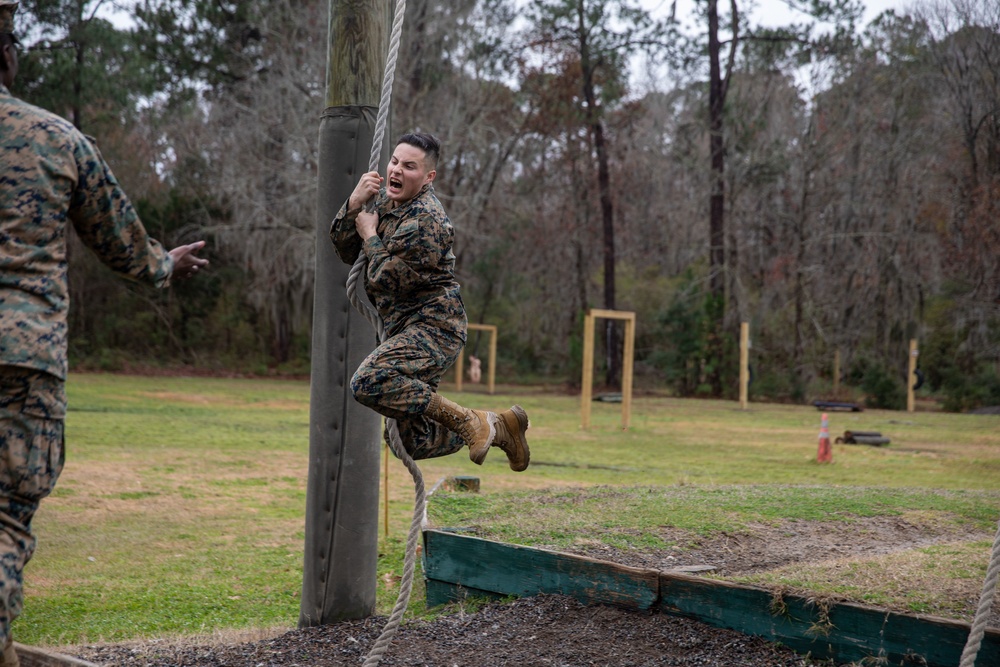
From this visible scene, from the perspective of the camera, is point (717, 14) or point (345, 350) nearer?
point (345, 350)

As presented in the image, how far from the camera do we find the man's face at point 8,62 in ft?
10.2

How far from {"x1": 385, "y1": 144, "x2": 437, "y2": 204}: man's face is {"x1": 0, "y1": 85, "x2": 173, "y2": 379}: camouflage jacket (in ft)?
4.03

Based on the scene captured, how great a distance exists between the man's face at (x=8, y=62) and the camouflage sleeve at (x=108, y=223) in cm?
31

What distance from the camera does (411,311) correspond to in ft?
13.4

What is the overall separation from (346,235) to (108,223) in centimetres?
120

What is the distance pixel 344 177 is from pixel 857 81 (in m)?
31.2

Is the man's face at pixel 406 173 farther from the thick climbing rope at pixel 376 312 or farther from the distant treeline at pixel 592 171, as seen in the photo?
the distant treeline at pixel 592 171

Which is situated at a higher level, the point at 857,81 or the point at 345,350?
the point at 857,81

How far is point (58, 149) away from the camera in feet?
9.95

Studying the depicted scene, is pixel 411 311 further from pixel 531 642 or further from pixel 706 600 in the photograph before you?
pixel 706 600

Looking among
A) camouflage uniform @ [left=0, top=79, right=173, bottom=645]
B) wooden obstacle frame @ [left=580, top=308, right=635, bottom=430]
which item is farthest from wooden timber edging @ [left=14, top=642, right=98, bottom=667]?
wooden obstacle frame @ [left=580, top=308, right=635, bottom=430]

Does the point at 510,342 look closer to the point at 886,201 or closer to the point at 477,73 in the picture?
the point at 477,73

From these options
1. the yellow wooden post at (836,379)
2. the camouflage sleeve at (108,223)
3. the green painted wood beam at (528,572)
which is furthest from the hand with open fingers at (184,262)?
the yellow wooden post at (836,379)

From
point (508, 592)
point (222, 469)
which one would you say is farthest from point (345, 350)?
point (222, 469)
